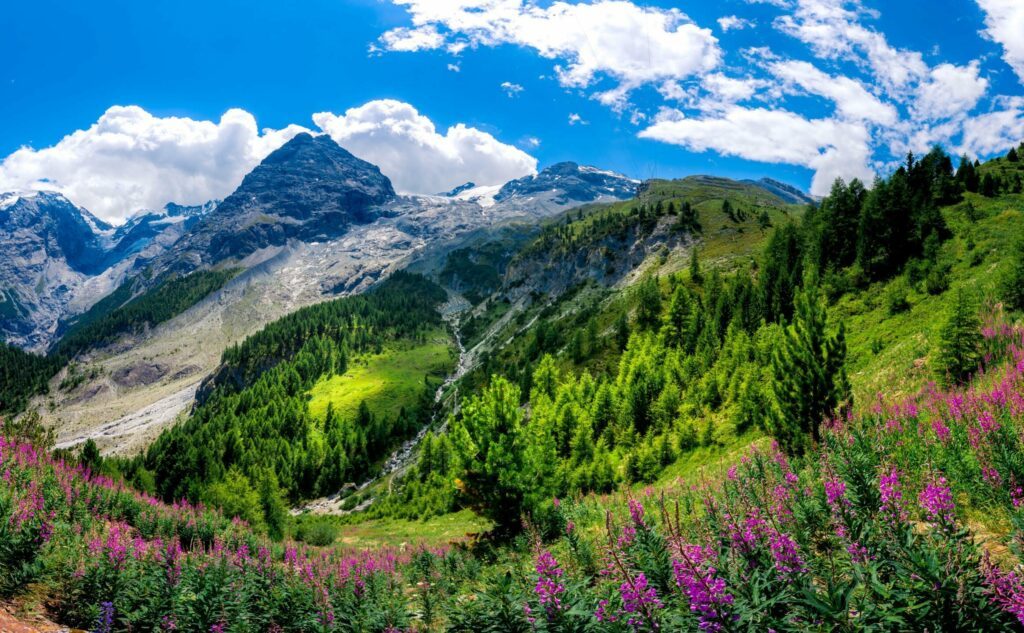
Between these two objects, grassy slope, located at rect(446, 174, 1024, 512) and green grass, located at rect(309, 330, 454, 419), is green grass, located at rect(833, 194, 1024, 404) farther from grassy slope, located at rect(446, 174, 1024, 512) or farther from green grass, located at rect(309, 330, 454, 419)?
green grass, located at rect(309, 330, 454, 419)

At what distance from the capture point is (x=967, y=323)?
83.3 feet

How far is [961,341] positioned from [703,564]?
26.6m

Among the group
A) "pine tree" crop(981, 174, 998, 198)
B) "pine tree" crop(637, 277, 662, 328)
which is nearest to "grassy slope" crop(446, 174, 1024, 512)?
"pine tree" crop(981, 174, 998, 198)

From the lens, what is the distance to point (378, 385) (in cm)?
16300

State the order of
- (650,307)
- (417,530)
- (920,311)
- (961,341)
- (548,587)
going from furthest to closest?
(650,307) < (417,530) < (920,311) < (961,341) < (548,587)

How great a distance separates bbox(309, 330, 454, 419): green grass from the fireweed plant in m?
125

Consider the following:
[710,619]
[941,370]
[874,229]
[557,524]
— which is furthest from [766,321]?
[710,619]

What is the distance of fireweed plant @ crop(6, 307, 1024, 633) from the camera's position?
21.0 feet

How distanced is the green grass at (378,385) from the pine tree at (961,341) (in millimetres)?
128089

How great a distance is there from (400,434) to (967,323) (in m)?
121

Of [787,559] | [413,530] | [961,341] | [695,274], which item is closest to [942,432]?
[787,559]

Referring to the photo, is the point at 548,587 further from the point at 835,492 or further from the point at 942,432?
the point at 942,432

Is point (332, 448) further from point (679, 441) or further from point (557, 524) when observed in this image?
point (557, 524)

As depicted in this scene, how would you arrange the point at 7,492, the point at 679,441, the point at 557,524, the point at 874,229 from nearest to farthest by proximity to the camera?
1. the point at 7,492
2. the point at 557,524
3. the point at 679,441
4. the point at 874,229
